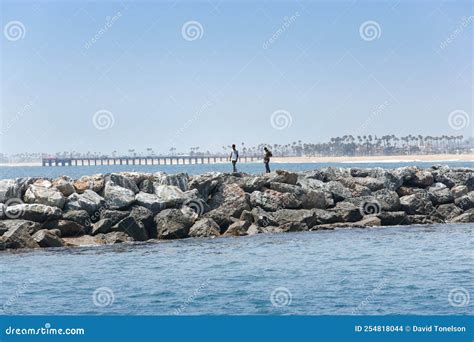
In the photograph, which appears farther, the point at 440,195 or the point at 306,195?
the point at 440,195

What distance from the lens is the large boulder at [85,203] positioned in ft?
89.8

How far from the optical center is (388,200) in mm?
31844

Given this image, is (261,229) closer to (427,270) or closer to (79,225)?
(79,225)

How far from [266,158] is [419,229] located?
8.84 metres

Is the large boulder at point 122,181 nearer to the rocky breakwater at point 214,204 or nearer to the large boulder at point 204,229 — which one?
the rocky breakwater at point 214,204

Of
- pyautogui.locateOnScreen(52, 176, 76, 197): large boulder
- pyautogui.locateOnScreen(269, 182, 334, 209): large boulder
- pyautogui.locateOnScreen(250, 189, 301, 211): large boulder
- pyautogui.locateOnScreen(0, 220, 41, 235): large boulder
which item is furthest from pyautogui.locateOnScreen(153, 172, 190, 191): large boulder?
pyautogui.locateOnScreen(0, 220, 41, 235): large boulder

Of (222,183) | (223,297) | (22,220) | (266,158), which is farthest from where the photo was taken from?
(266,158)

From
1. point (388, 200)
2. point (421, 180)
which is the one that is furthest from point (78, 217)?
point (421, 180)

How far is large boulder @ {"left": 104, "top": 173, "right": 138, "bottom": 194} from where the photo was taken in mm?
29453

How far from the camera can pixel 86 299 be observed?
17.8 meters

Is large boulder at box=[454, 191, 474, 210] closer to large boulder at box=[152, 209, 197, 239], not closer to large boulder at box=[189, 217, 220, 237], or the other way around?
large boulder at box=[189, 217, 220, 237]

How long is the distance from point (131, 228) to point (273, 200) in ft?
18.9

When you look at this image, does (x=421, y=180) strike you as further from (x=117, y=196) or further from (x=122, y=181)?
(x=117, y=196)

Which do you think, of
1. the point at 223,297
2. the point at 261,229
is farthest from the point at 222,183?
the point at 223,297
